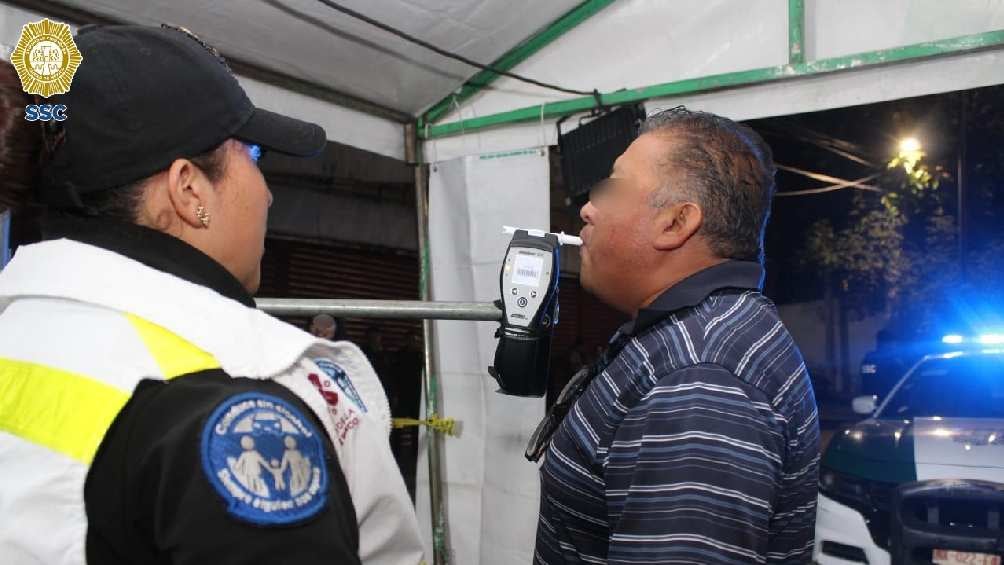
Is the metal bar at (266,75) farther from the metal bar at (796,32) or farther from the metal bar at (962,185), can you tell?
the metal bar at (962,185)

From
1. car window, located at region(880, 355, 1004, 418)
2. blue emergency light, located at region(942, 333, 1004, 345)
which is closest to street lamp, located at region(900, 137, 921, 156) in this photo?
blue emergency light, located at region(942, 333, 1004, 345)

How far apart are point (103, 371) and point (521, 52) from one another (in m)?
2.89

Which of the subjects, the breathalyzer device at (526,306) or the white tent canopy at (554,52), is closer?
the breathalyzer device at (526,306)

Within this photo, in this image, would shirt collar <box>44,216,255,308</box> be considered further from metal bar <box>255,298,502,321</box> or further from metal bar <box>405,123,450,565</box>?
metal bar <box>405,123,450,565</box>

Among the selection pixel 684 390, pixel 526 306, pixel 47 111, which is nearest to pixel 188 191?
pixel 47 111

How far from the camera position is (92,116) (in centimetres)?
100

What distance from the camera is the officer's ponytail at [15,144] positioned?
40.2 inches

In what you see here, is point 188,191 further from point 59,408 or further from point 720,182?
point 720,182

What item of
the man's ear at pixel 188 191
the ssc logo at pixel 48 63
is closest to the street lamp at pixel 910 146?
the man's ear at pixel 188 191

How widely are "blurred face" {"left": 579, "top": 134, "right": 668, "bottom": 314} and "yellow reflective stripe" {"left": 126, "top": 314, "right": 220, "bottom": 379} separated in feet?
3.19

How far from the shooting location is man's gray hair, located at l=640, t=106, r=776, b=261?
1568mm

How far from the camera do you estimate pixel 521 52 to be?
3.47 metres

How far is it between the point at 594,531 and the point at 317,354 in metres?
0.71

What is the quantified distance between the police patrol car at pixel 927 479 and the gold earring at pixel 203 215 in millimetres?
4024
